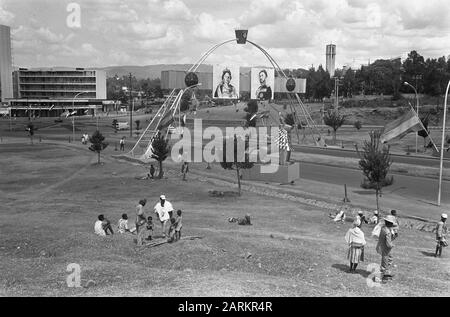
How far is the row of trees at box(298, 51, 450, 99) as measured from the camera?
14452cm

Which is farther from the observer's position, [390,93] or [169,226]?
[390,93]

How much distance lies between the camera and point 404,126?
44.2m

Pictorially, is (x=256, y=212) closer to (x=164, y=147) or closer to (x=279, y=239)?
(x=279, y=239)

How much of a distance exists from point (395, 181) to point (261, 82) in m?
60.6

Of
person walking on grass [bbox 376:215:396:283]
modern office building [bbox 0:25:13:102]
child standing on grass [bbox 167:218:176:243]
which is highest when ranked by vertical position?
modern office building [bbox 0:25:13:102]

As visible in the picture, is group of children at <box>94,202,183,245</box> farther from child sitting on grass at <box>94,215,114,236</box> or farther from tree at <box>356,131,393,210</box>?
tree at <box>356,131,393,210</box>

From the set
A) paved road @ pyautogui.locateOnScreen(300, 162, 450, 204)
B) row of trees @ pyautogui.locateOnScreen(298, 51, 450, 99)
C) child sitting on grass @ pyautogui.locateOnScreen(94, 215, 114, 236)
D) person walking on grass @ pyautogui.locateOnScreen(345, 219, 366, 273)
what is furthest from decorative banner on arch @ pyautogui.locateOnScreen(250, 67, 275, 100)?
person walking on grass @ pyautogui.locateOnScreen(345, 219, 366, 273)

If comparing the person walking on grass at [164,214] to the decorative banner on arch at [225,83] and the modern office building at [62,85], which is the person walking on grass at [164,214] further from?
the modern office building at [62,85]

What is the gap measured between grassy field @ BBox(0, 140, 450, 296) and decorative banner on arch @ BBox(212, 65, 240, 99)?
193 feet

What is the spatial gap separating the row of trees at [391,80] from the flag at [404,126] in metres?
103

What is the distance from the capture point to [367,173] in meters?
28.6

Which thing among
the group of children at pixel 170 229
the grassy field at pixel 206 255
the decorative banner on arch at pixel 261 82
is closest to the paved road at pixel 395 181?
the grassy field at pixel 206 255
